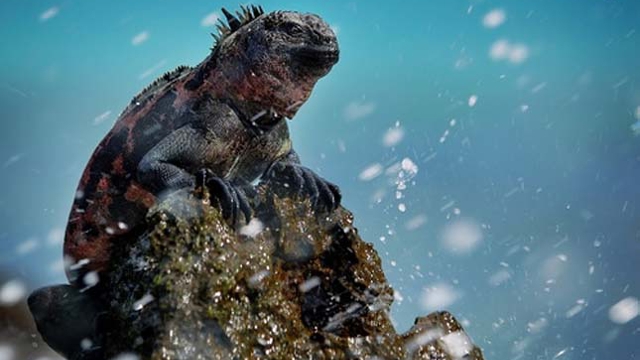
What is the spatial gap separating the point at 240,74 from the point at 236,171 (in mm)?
730

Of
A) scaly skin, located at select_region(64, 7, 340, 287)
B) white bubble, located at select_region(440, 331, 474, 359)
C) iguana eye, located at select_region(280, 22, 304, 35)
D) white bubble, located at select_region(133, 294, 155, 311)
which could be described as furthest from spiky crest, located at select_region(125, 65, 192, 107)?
white bubble, located at select_region(440, 331, 474, 359)

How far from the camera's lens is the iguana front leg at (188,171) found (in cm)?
305

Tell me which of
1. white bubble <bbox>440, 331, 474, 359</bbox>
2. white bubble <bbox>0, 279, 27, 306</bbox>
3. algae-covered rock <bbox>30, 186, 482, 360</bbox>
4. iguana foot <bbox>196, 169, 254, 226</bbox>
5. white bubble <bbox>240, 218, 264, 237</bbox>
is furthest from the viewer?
white bubble <bbox>0, 279, 27, 306</bbox>

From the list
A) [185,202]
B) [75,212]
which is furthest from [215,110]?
[75,212]

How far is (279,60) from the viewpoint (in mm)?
3510

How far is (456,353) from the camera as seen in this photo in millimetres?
3684

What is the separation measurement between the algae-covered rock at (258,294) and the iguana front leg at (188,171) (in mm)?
153

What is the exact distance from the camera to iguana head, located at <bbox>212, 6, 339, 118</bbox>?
349 centimetres

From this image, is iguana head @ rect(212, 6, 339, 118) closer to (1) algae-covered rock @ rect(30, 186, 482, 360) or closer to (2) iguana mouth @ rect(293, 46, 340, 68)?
(2) iguana mouth @ rect(293, 46, 340, 68)

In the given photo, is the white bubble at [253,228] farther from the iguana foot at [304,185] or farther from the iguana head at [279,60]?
the iguana head at [279,60]

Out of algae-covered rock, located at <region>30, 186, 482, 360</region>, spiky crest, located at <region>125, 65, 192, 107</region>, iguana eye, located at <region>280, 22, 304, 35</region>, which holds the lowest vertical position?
algae-covered rock, located at <region>30, 186, 482, 360</region>

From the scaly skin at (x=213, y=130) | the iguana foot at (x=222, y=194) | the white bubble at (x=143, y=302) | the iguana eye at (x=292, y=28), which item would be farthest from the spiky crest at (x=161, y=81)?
the white bubble at (x=143, y=302)

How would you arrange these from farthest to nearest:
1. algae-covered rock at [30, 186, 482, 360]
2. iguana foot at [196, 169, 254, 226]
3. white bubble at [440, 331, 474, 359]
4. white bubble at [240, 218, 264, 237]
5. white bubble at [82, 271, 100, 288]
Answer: white bubble at [82, 271, 100, 288]
white bubble at [440, 331, 474, 359]
white bubble at [240, 218, 264, 237]
iguana foot at [196, 169, 254, 226]
algae-covered rock at [30, 186, 482, 360]

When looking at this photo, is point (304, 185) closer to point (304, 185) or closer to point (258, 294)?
point (304, 185)
